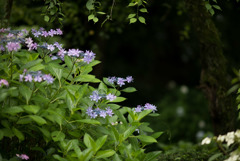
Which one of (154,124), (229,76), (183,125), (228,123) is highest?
(229,76)

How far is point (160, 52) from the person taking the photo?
10.3 metres

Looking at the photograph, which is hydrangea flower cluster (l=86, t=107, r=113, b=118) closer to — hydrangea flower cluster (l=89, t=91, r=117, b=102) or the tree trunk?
hydrangea flower cluster (l=89, t=91, r=117, b=102)

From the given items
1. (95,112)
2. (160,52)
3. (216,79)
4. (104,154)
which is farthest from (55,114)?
(160,52)

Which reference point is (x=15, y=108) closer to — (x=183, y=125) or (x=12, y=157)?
(x=12, y=157)

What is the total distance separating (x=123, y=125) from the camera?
2.57 meters

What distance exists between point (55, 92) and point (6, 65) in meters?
0.35

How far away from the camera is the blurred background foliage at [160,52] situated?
6102mm

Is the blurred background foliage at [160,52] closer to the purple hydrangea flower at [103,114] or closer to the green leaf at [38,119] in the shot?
the purple hydrangea flower at [103,114]

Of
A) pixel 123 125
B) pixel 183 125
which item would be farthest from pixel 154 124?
pixel 123 125

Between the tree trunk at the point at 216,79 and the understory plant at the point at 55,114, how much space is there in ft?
5.91

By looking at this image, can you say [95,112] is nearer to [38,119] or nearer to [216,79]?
[38,119]

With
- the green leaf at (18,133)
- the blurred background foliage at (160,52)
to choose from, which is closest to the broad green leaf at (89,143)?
the green leaf at (18,133)

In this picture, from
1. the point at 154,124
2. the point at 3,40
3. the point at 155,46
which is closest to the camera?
the point at 3,40

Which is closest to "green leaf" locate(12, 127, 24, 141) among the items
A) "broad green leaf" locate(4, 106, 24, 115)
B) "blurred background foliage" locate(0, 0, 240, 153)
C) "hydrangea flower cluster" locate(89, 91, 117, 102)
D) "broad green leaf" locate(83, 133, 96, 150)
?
"broad green leaf" locate(4, 106, 24, 115)
